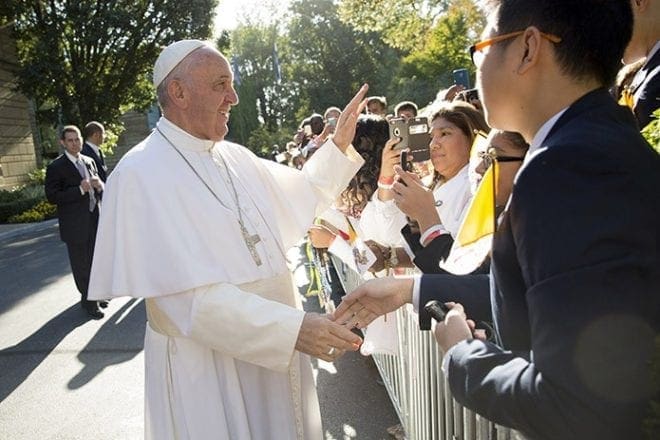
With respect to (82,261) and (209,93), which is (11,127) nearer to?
(82,261)

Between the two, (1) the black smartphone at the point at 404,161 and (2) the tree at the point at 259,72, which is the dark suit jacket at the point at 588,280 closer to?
(1) the black smartphone at the point at 404,161

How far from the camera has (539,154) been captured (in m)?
1.06

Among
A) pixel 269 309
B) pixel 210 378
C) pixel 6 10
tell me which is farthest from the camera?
pixel 6 10

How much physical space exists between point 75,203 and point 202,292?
568 centimetres

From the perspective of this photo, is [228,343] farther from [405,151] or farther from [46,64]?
[46,64]

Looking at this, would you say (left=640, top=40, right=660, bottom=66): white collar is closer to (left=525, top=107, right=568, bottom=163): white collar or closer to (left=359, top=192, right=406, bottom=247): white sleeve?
(left=359, top=192, right=406, bottom=247): white sleeve

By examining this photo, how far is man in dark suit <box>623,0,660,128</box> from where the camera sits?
233 cm

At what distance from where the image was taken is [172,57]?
8.08 ft

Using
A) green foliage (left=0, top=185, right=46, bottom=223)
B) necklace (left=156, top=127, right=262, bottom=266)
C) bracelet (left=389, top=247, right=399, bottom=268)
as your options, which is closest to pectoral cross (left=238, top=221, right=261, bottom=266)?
necklace (left=156, top=127, right=262, bottom=266)

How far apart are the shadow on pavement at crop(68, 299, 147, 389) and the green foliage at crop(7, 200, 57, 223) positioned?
42.1ft

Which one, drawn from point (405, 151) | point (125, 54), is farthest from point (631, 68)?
point (125, 54)

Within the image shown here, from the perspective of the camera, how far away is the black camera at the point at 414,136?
3031mm

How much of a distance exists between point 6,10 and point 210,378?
23285mm

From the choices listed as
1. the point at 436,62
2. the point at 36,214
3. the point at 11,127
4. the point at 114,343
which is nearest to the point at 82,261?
the point at 114,343
